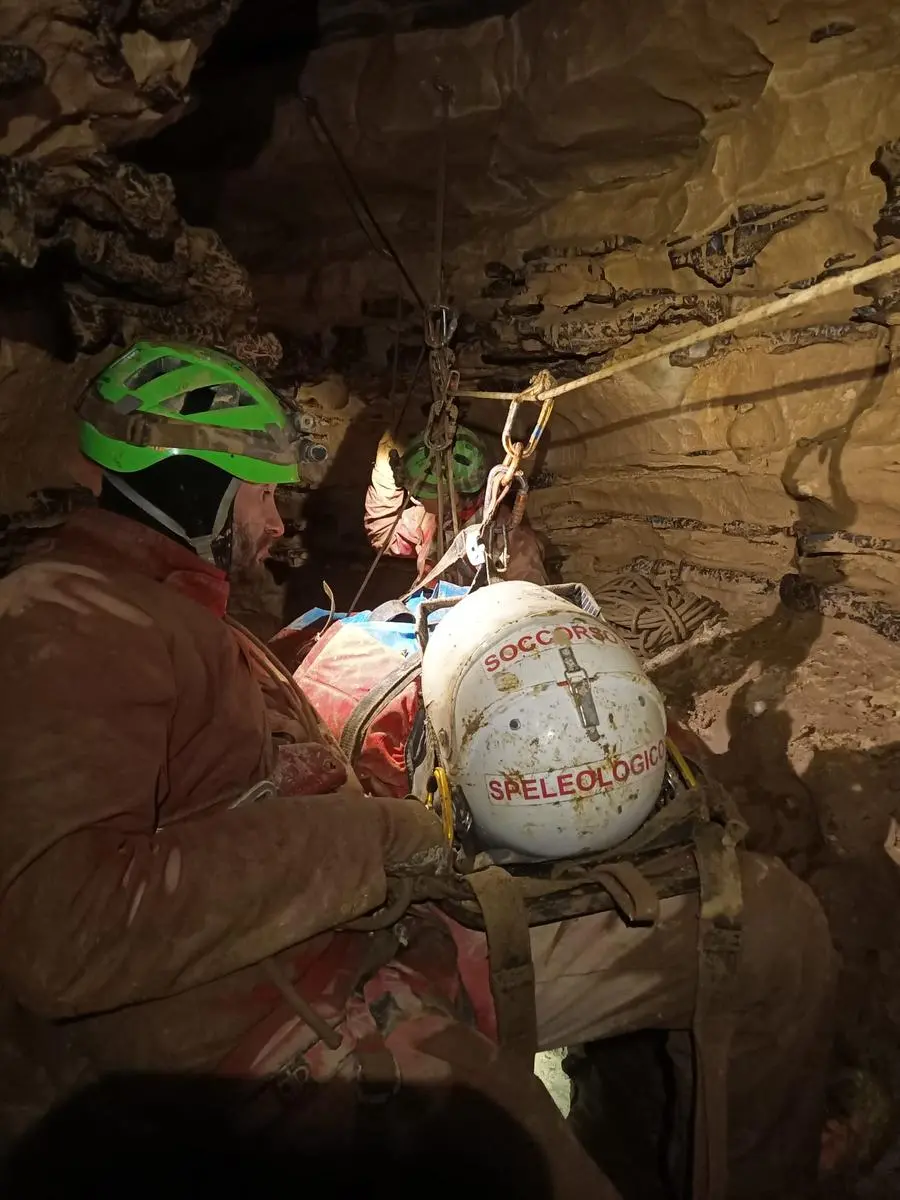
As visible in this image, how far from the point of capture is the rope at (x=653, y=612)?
5.33 meters

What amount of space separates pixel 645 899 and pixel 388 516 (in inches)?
172

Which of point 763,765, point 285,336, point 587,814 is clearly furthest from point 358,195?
point 587,814

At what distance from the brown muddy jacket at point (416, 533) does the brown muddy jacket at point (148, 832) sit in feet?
9.33

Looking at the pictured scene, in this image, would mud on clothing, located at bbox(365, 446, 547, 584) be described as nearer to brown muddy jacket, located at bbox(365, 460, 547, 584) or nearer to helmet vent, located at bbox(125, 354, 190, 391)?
brown muddy jacket, located at bbox(365, 460, 547, 584)

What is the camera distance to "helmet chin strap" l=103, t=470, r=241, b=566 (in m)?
2.17

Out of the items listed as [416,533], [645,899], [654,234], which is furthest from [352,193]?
[645,899]

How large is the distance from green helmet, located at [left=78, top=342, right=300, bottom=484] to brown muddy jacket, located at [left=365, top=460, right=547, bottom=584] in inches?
100.0

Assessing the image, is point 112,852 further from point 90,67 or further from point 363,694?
point 90,67

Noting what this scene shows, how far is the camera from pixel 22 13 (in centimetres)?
253

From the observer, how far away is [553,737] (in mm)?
2131

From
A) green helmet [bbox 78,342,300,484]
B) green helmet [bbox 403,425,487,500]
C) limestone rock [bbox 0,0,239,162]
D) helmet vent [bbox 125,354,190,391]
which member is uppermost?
limestone rock [bbox 0,0,239,162]

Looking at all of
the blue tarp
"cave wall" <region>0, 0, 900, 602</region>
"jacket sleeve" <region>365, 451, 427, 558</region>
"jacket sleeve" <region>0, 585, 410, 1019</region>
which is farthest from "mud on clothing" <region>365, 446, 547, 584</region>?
"jacket sleeve" <region>0, 585, 410, 1019</region>

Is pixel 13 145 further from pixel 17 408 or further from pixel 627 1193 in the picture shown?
pixel 627 1193

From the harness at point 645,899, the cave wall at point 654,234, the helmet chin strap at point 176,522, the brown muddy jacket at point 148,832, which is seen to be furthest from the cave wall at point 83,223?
the cave wall at point 654,234
